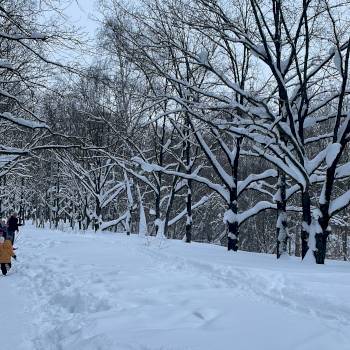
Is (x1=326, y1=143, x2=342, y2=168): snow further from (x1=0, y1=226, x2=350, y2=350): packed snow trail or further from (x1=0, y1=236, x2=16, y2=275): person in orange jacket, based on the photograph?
(x1=0, y1=236, x2=16, y2=275): person in orange jacket

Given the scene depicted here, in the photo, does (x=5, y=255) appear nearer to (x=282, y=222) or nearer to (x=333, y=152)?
(x=282, y=222)

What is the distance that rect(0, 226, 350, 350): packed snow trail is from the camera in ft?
17.6

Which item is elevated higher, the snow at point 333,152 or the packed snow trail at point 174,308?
the snow at point 333,152

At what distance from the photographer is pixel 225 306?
6922 millimetres

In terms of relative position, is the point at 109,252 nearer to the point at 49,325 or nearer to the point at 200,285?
the point at 200,285

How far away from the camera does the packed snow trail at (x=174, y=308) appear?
5355 mm

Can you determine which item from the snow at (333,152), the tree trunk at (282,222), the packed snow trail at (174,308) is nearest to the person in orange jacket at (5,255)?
the packed snow trail at (174,308)

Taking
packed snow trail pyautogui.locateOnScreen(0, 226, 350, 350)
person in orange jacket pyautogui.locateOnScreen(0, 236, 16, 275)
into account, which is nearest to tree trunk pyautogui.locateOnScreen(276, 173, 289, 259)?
packed snow trail pyautogui.locateOnScreen(0, 226, 350, 350)

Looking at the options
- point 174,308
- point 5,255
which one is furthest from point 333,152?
point 5,255

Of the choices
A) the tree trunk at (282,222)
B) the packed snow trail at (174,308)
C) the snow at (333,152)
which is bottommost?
the packed snow trail at (174,308)

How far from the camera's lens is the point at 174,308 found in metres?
6.91

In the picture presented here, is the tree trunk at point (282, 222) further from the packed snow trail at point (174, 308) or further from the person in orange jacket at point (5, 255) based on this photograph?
the person in orange jacket at point (5, 255)

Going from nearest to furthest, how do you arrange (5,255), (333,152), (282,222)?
(333,152)
(5,255)
(282,222)

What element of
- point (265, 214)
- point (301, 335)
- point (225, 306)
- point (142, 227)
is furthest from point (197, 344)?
point (265, 214)
